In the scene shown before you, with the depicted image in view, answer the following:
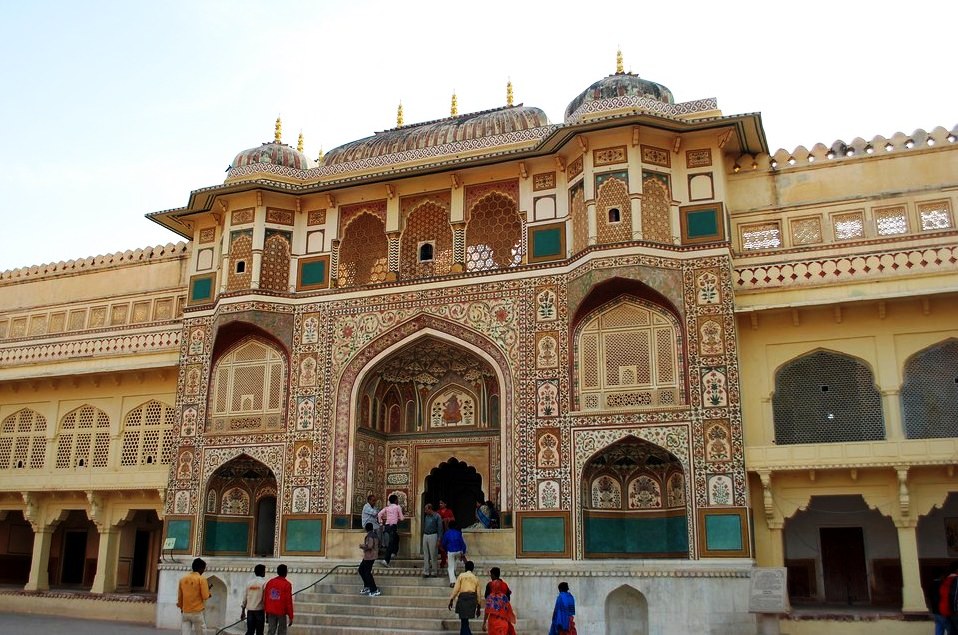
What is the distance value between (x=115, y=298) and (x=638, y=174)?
11343mm

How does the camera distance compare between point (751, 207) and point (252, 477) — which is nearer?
point (751, 207)

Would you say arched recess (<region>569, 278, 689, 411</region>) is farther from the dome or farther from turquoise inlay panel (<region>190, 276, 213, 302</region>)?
turquoise inlay panel (<region>190, 276, 213, 302</region>)

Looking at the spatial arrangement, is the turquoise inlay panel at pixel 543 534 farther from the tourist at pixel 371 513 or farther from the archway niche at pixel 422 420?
the tourist at pixel 371 513

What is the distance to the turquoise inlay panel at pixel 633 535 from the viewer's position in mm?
13883

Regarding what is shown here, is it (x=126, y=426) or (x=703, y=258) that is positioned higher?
(x=703, y=258)

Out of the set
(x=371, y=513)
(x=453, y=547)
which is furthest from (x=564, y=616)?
(x=371, y=513)

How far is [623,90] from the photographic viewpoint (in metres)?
15.0

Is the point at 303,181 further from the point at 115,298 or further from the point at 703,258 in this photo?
the point at 703,258

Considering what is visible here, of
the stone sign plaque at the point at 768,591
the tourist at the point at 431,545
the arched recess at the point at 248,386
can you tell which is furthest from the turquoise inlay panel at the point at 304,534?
the stone sign plaque at the point at 768,591

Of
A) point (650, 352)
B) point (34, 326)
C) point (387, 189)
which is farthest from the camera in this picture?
point (34, 326)

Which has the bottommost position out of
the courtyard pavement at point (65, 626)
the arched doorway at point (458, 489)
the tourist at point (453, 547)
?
the courtyard pavement at point (65, 626)

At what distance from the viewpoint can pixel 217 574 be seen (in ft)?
50.7

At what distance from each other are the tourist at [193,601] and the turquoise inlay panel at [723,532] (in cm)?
680

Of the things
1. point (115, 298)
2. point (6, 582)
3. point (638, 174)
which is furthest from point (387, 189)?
point (6, 582)
